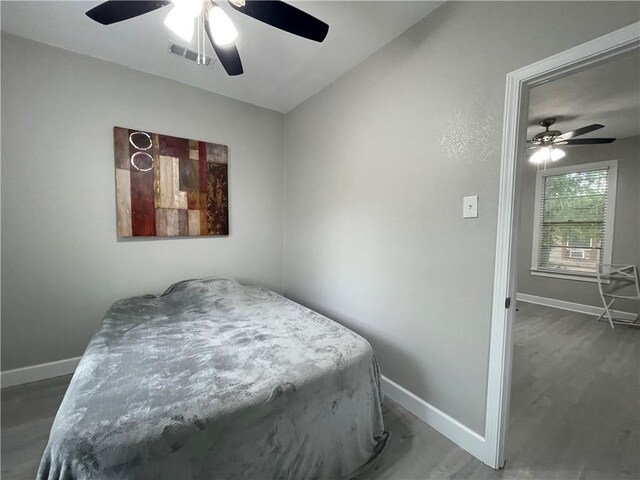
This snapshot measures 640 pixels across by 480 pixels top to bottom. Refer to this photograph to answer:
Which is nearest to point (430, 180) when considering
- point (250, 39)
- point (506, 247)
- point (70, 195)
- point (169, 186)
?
point (506, 247)

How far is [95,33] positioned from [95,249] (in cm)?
162

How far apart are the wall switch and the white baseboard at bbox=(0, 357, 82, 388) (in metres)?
3.21

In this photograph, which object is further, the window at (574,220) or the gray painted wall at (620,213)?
the window at (574,220)

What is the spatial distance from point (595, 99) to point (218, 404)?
157 inches

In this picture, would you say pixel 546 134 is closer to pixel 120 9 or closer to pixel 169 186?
pixel 120 9

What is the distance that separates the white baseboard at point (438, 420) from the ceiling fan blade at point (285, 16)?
2300mm

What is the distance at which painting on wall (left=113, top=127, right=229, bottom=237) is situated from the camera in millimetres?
2299

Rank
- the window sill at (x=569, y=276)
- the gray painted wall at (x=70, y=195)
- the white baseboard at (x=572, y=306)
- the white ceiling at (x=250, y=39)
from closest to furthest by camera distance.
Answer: the white ceiling at (x=250, y=39) → the gray painted wall at (x=70, y=195) → the white baseboard at (x=572, y=306) → the window sill at (x=569, y=276)

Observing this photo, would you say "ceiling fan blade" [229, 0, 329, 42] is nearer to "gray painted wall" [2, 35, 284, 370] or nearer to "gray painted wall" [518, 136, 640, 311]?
"gray painted wall" [2, 35, 284, 370]

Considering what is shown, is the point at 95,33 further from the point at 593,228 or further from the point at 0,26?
the point at 593,228

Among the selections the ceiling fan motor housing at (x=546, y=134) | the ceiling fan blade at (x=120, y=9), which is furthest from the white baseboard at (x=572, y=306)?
the ceiling fan blade at (x=120, y=9)

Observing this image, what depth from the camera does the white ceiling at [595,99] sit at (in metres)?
2.14

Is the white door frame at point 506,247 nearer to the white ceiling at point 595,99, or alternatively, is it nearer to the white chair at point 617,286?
the white ceiling at point 595,99

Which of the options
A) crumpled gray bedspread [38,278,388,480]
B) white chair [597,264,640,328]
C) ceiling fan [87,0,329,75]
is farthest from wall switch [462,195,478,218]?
white chair [597,264,640,328]
